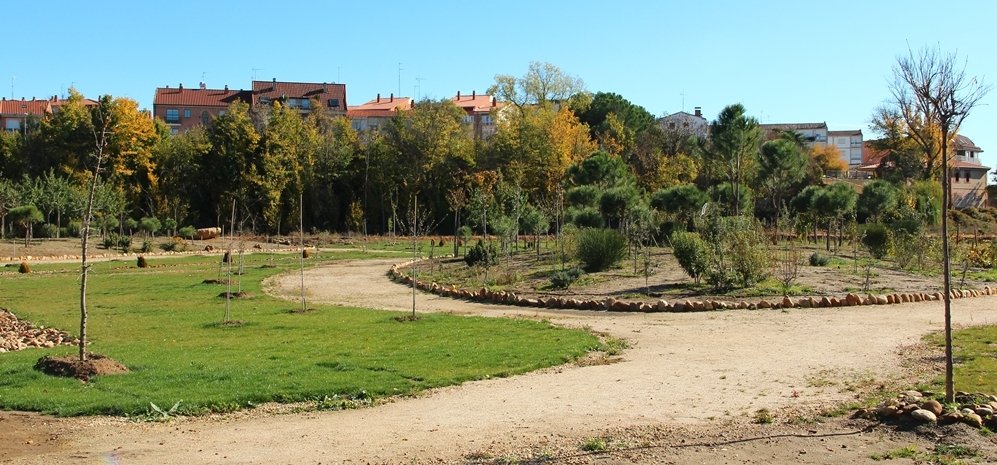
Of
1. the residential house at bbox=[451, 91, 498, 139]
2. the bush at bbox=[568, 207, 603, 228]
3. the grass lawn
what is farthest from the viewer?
the residential house at bbox=[451, 91, 498, 139]

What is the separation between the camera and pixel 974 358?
39.8ft

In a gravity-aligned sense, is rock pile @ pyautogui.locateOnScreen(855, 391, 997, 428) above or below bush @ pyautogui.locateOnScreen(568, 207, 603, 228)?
below

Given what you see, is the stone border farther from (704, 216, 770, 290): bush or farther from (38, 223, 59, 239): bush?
(38, 223, 59, 239): bush

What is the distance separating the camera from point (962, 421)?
863 centimetres

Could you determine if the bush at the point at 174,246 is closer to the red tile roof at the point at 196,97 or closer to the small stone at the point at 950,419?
the small stone at the point at 950,419

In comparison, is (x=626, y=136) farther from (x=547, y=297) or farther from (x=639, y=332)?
(x=639, y=332)

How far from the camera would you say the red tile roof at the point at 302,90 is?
96438 mm

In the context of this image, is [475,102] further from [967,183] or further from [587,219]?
[587,219]

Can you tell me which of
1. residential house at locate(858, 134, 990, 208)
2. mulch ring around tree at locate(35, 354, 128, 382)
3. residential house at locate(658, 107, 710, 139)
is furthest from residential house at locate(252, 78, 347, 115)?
mulch ring around tree at locate(35, 354, 128, 382)

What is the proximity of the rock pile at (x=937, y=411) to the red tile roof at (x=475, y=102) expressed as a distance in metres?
91.2

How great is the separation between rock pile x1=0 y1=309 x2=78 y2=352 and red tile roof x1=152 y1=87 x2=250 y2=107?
8282 centimetres

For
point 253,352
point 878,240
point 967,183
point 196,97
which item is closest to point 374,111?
point 196,97

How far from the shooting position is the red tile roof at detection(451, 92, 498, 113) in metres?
101

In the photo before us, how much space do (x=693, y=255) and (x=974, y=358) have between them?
36.3 feet
